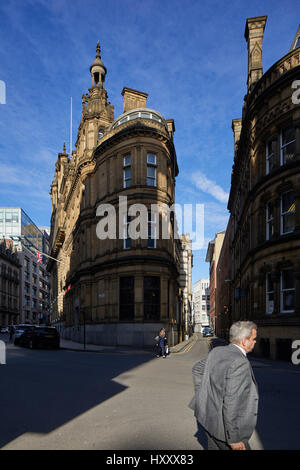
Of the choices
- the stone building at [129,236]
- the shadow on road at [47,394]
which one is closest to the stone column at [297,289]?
the shadow on road at [47,394]

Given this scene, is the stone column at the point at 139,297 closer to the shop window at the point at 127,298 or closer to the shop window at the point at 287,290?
the shop window at the point at 127,298

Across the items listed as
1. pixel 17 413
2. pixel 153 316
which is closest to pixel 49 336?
pixel 153 316

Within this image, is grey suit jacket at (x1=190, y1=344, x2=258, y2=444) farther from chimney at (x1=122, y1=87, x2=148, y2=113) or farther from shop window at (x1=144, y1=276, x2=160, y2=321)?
chimney at (x1=122, y1=87, x2=148, y2=113)

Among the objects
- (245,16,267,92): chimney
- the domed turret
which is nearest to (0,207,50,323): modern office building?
the domed turret

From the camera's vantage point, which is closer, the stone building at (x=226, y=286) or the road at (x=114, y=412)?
the road at (x=114, y=412)

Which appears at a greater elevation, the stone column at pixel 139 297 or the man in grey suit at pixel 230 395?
the man in grey suit at pixel 230 395

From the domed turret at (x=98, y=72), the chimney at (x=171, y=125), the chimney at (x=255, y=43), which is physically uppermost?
the domed turret at (x=98, y=72)

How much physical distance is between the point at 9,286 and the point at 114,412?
9756cm

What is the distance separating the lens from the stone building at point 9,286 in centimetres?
9188

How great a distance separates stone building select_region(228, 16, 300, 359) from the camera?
61.2ft

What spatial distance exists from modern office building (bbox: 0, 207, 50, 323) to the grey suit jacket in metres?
97.7

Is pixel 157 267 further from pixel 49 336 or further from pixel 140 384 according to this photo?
pixel 140 384

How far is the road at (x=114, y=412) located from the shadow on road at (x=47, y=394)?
2 centimetres

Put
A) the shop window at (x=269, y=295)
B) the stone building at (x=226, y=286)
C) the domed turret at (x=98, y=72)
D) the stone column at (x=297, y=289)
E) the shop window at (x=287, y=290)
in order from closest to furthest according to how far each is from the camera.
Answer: the stone column at (x=297, y=289) < the shop window at (x=287, y=290) < the shop window at (x=269, y=295) < the domed turret at (x=98, y=72) < the stone building at (x=226, y=286)
